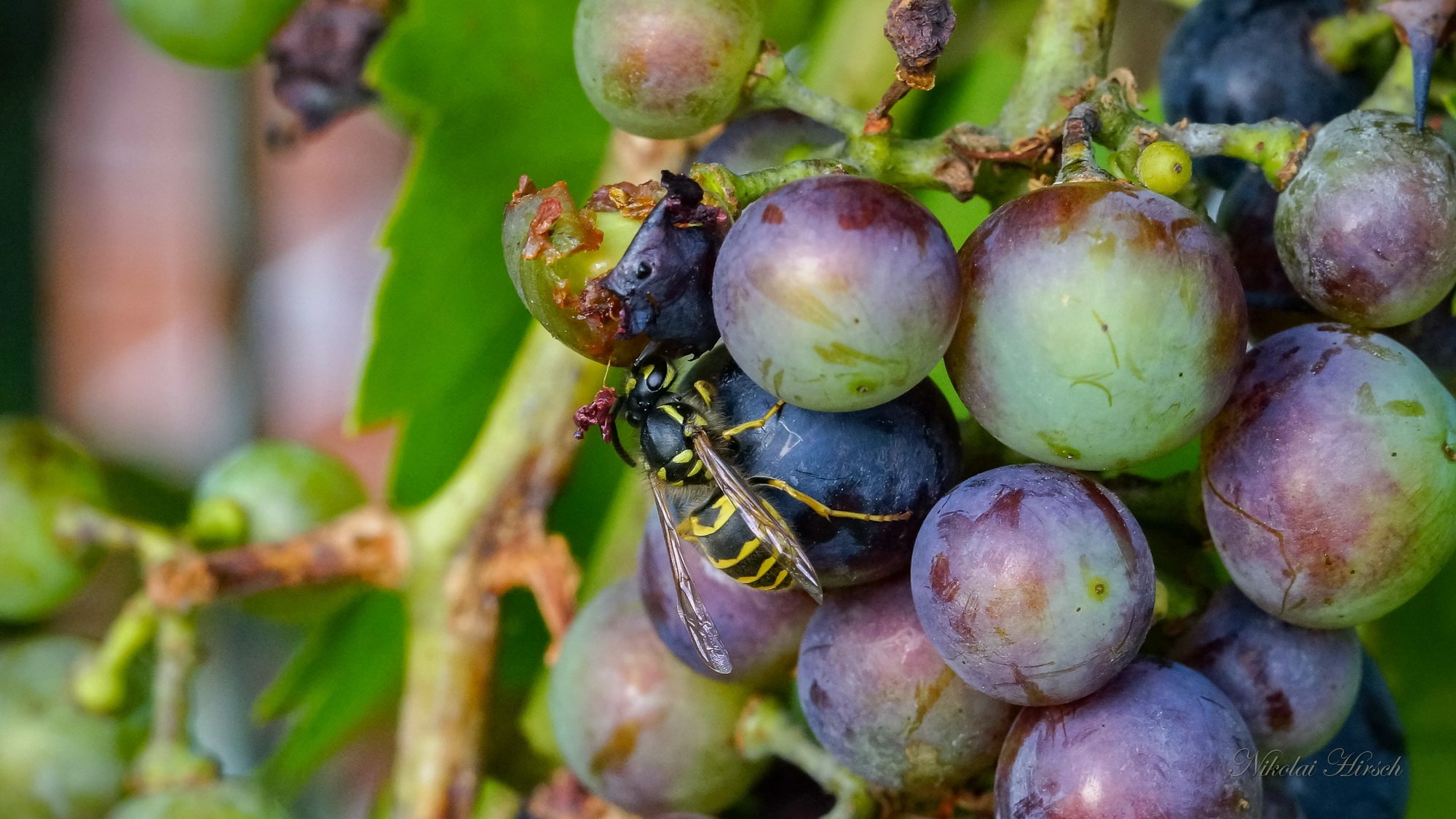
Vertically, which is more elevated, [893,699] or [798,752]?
[893,699]

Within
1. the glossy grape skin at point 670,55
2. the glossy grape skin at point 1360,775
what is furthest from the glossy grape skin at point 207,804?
the glossy grape skin at point 1360,775

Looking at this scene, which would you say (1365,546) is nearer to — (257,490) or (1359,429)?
(1359,429)

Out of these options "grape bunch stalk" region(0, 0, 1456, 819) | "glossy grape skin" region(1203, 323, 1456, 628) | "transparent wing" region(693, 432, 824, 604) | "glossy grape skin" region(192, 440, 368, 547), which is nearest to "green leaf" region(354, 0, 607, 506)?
"glossy grape skin" region(192, 440, 368, 547)

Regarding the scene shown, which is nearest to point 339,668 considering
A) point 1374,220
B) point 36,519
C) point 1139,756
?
point 36,519

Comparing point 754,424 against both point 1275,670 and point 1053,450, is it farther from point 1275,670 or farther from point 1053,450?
point 1275,670

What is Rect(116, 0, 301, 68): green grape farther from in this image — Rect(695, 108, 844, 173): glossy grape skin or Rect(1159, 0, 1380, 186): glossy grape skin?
Rect(1159, 0, 1380, 186): glossy grape skin

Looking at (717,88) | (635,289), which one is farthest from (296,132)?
(635,289)
